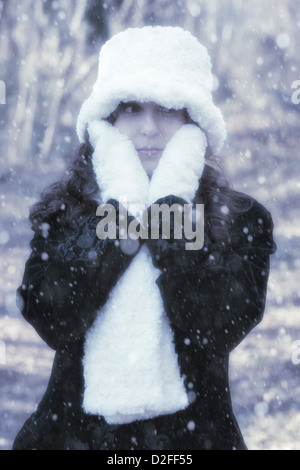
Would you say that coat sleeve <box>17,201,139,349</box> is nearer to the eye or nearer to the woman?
the woman

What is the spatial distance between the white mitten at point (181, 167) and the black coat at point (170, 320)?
0.44 feet

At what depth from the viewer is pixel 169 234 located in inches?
53.7

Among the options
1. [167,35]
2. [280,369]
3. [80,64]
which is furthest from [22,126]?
[280,369]

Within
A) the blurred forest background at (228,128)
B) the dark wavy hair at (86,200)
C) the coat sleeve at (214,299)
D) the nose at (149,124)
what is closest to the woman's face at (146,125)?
the nose at (149,124)

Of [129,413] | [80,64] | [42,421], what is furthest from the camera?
[80,64]

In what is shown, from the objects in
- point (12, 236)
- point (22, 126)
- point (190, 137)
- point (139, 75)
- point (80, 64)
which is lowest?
point (12, 236)

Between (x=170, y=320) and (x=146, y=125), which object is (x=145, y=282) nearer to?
(x=170, y=320)

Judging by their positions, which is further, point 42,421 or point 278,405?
point 278,405

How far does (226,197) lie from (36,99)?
4.35 feet

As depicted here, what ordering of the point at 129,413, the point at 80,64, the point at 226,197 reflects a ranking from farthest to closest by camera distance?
the point at 80,64 → the point at 226,197 → the point at 129,413

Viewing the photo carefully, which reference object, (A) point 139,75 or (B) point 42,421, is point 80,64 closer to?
(A) point 139,75

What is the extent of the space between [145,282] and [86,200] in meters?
0.26

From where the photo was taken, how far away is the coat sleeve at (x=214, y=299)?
1330mm

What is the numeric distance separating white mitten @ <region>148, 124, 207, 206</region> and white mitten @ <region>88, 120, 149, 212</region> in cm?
3
